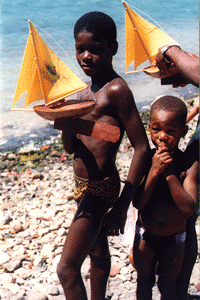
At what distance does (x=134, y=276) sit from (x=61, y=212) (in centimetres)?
124

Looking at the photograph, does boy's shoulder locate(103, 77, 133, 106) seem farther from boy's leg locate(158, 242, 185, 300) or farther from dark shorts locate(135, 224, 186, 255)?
boy's leg locate(158, 242, 185, 300)

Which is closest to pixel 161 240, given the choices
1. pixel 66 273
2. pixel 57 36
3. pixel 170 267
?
pixel 170 267

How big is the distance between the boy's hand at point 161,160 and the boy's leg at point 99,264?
631mm

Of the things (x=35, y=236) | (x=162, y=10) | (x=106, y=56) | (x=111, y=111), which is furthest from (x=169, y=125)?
(x=162, y=10)

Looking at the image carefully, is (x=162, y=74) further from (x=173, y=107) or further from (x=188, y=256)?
(x=188, y=256)

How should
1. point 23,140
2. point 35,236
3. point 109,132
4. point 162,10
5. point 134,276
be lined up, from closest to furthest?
point 109,132 < point 134,276 < point 35,236 < point 23,140 < point 162,10

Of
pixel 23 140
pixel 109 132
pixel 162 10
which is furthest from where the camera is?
pixel 162 10

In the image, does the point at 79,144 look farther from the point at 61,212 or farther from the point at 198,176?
the point at 61,212

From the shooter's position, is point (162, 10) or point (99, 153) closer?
point (99, 153)

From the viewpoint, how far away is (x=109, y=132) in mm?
2172

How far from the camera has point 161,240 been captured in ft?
8.04

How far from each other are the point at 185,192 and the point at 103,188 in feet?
1.73

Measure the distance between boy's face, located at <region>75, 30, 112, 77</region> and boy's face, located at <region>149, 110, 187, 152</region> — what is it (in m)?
0.46

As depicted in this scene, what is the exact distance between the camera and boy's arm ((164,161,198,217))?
2.25 meters
